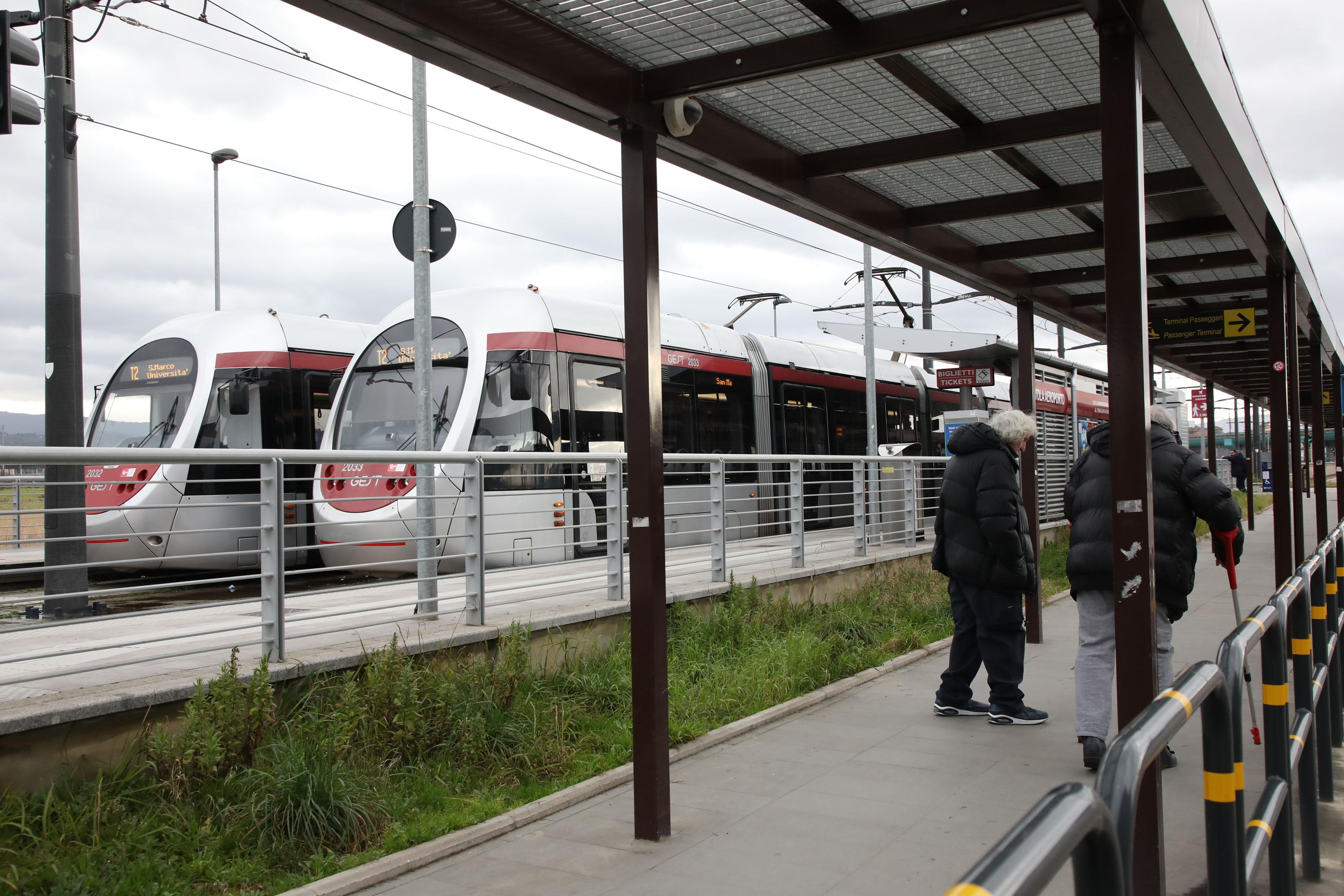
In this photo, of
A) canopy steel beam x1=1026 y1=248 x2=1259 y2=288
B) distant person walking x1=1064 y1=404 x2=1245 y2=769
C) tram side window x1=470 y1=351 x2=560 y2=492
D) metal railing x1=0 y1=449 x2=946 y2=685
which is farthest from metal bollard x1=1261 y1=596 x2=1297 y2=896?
tram side window x1=470 y1=351 x2=560 y2=492

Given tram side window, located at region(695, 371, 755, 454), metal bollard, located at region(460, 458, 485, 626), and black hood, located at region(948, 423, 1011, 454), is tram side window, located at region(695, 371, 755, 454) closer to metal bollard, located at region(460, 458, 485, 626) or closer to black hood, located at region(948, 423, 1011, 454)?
black hood, located at region(948, 423, 1011, 454)

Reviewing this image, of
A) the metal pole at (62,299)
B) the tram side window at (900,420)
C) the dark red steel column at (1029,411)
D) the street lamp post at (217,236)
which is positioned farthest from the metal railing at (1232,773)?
the street lamp post at (217,236)

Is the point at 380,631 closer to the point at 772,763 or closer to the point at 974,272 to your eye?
the point at 772,763

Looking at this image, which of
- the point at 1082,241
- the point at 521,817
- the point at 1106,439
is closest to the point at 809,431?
the point at 1082,241

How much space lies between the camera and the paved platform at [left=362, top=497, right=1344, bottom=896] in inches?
159

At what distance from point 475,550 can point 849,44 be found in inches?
148

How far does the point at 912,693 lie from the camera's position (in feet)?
24.1

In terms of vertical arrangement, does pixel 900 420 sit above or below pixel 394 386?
below

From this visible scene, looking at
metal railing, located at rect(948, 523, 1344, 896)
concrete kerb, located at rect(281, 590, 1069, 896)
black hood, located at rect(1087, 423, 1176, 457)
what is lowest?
concrete kerb, located at rect(281, 590, 1069, 896)

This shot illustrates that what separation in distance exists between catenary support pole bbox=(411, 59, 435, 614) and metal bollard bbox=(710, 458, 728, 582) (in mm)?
2314

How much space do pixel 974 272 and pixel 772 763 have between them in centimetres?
422

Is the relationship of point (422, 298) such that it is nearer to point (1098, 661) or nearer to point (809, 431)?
point (1098, 661)

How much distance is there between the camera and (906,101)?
5.09 meters

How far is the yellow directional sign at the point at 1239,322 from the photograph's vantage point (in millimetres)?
10828
